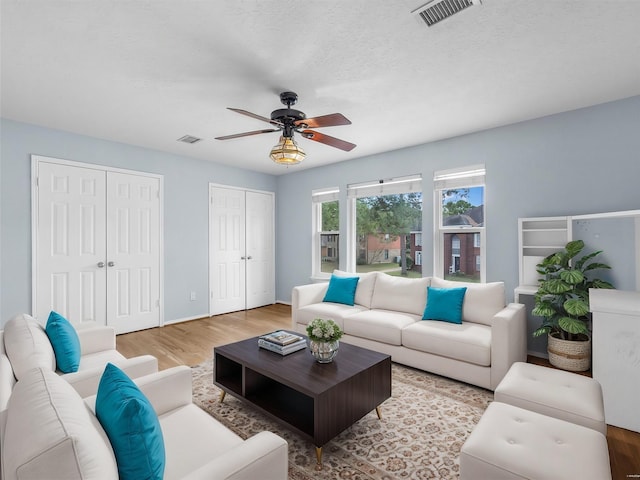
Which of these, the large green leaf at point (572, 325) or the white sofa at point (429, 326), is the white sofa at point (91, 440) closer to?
the white sofa at point (429, 326)

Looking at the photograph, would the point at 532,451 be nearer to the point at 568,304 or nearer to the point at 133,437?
the point at 133,437

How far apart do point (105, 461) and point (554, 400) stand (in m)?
2.08

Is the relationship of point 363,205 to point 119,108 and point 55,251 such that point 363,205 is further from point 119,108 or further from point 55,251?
point 55,251

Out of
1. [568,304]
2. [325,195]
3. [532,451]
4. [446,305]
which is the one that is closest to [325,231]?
[325,195]

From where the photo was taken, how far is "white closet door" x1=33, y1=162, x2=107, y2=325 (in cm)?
375

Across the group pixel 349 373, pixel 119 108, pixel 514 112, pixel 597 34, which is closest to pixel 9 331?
pixel 349 373

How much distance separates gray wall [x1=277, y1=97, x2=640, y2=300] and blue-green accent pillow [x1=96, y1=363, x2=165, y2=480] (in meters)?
3.82

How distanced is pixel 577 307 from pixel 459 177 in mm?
1947

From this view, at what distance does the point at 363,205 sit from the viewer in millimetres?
5207

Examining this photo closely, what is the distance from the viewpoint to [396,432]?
84.9 inches

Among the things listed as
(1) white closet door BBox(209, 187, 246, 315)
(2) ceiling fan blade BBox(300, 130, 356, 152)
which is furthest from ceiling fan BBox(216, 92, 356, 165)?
(1) white closet door BBox(209, 187, 246, 315)

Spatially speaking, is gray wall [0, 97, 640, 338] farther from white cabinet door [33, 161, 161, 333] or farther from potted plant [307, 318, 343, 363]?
potted plant [307, 318, 343, 363]

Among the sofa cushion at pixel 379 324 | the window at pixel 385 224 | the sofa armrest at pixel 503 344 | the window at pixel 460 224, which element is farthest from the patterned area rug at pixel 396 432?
the window at pixel 385 224

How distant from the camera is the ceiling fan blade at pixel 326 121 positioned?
241 centimetres
